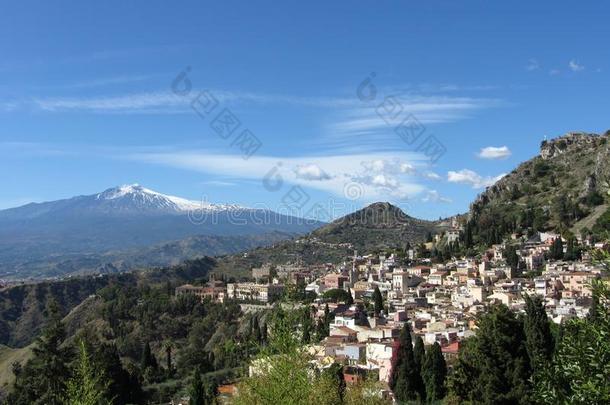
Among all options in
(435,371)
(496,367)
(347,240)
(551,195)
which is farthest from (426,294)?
(347,240)

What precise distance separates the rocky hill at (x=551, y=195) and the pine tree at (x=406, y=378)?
37.0 m

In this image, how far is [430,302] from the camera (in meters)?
51.5

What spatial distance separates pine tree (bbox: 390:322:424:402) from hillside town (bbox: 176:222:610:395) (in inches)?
36.8

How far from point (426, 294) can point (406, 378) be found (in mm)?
29254

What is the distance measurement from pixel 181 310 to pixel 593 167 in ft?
184

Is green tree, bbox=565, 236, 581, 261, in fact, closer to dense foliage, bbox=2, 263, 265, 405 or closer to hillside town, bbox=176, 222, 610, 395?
hillside town, bbox=176, 222, 610, 395

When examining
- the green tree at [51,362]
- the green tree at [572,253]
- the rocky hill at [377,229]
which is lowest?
the green tree at [51,362]

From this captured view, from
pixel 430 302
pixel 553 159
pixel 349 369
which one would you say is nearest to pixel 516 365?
pixel 349 369

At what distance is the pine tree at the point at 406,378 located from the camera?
1008 inches

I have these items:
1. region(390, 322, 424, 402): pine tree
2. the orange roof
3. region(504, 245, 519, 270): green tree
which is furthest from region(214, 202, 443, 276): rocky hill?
region(390, 322, 424, 402): pine tree

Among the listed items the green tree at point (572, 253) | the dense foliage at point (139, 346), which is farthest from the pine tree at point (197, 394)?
the green tree at point (572, 253)

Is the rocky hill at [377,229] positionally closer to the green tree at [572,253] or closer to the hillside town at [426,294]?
the hillside town at [426,294]

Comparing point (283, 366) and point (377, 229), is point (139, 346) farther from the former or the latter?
point (377, 229)

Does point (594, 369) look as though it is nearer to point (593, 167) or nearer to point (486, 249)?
point (486, 249)
